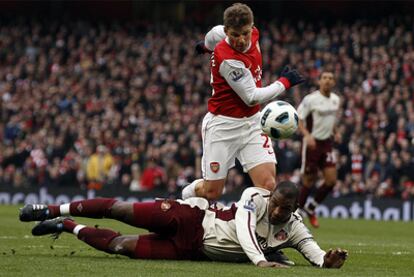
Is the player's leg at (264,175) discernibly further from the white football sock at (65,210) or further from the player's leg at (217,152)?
the white football sock at (65,210)

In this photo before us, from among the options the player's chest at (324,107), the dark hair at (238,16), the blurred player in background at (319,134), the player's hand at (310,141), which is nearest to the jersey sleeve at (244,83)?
the dark hair at (238,16)

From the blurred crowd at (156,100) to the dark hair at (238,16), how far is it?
43.2 ft

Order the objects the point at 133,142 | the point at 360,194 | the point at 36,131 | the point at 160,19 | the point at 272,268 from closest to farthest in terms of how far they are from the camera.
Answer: the point at 272,268
the point at 360,194
the point at 133,142
the point at 36,131
the point at 160,19

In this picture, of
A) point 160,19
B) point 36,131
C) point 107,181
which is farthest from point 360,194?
point 160,19

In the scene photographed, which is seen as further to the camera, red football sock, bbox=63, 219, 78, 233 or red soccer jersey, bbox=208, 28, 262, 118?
red soccer jersey, bbox=208, 28, 262, 118

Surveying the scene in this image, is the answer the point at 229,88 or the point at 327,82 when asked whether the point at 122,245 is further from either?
the point at 327,82

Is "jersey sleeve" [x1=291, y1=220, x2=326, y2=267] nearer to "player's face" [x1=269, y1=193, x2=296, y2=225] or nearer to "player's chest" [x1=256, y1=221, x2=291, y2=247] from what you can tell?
"player's chest" [x1=256, y1=221, x2=291, y2=247]

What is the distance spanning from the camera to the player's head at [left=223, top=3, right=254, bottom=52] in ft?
35.7

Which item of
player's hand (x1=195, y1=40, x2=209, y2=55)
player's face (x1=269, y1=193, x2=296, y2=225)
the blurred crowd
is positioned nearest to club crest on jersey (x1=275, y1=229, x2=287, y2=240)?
player's face (x1=269, y1=193, x2=296, y2=225)

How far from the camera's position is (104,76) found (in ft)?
112

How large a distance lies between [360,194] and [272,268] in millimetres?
14793

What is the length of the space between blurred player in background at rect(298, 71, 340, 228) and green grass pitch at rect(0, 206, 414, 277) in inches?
116

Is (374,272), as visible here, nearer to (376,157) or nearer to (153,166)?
(376,157)

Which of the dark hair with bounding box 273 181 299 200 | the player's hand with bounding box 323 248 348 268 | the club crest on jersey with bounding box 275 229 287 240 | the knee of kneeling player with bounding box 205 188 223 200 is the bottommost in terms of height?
the player's hand with bounding box 323 248 348 268
